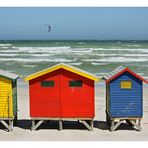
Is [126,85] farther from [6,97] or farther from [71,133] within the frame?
[6,97]

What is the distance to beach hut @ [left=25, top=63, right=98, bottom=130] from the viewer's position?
57.7 feet

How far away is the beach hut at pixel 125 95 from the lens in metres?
17.4

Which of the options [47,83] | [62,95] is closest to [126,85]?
[62,95]

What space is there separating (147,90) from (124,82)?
506 inches

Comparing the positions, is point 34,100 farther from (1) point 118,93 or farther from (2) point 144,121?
(2) point 144,121

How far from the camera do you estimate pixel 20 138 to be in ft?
54.9

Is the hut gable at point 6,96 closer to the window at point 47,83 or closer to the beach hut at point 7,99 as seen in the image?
the beach hut at point 7,99

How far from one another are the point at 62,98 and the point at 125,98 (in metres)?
2.62

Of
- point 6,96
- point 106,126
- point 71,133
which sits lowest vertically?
point 71,133

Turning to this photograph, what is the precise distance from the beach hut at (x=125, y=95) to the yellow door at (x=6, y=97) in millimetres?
4062

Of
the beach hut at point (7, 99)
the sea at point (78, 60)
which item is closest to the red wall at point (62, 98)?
the beach hut at point (7, 99)

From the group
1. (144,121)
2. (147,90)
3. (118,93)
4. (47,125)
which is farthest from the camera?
(147,90)

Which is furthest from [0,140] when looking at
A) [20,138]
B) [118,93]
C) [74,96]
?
[118,93]

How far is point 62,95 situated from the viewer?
57.8 ft
